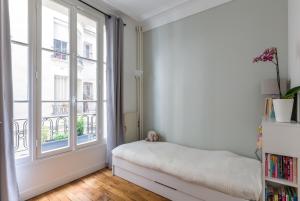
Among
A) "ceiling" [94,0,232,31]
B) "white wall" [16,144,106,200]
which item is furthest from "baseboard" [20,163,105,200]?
"ceiling" [94,0,232,31]

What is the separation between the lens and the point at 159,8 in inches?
114

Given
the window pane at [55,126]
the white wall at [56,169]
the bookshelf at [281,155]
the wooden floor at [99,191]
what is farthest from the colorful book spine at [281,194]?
the window pane at [55,126]

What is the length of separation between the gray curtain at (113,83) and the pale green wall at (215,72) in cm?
71

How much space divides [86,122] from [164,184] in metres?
A: 1.56

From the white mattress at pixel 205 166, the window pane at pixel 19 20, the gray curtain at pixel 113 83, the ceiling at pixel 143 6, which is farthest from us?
the gray curtain at pixel 113 83

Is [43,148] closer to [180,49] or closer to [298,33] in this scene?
[180,49]

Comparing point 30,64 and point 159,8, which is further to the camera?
point 159,8

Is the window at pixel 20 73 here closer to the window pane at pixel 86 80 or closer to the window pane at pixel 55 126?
the window pane at pixel 55 126

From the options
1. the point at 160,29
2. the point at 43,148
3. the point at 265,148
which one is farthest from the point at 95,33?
the point at 265,148

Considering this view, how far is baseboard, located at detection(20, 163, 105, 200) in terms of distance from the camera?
1963 mm

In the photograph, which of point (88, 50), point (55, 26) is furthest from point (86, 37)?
point (55, 26)

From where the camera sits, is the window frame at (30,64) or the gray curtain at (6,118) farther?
the window frame at (30,64)

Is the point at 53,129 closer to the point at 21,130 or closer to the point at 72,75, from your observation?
the point at 21,130

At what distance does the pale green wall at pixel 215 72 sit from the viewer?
82.7 inches
